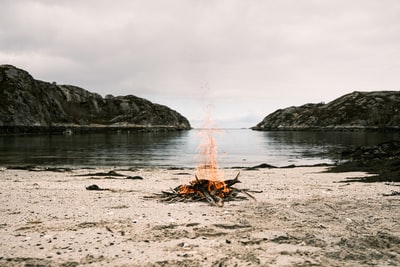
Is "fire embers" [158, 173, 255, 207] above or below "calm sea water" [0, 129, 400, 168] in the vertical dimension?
above

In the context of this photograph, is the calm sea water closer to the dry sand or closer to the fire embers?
the fire embers

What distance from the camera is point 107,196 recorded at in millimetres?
17609

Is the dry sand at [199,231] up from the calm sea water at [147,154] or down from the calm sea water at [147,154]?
up

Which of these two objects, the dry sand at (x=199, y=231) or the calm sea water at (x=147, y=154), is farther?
the calm sea water at (x=147, y=154)

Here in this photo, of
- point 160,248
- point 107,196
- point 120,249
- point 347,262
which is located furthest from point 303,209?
point 107,196

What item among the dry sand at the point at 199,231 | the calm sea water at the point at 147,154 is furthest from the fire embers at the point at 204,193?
the calm sea water at the point at 147,154

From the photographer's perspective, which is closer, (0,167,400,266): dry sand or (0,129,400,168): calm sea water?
(0,167,400,266): dry sand

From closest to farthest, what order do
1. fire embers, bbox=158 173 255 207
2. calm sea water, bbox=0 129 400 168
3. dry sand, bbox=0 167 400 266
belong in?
dry sand, bbox=0 167 400 266 < fire embers, bbox=158 173 255 207 < calm sea water, bbox=0 129 400 168

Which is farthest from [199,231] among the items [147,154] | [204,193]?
[147,154]

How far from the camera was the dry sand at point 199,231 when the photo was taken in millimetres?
8516

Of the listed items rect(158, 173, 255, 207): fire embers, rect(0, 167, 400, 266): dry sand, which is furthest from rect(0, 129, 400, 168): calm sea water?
rect(0, 167, 400, 266): dry sand

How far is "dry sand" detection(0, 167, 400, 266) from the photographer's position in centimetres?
852

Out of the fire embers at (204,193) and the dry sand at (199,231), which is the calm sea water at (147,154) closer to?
the fire embers at (204,193)

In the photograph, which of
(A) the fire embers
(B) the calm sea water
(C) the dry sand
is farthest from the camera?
(B) the calm sea water
